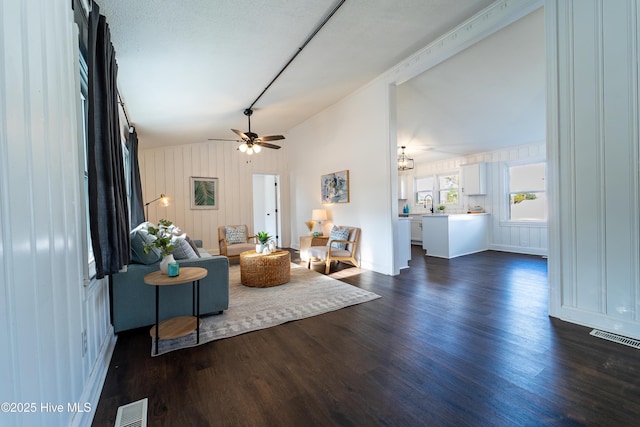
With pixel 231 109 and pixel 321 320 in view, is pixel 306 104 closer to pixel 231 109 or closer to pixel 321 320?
pixel 231 109

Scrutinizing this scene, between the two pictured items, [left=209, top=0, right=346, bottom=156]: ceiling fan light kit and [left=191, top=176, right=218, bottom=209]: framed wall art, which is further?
[left=191, top=176, right=218, bottom=209]: framed wall art

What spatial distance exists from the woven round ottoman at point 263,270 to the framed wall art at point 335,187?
6.70 feet

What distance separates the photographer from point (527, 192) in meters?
6.16

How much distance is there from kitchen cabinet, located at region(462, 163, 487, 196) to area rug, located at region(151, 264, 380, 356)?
480 centimetres

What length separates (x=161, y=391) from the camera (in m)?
1.71

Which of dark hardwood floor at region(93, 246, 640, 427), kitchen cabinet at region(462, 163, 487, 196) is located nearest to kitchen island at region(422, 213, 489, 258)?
kitchen cabinet at region(462, 163, 487, 196)

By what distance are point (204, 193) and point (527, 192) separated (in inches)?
308

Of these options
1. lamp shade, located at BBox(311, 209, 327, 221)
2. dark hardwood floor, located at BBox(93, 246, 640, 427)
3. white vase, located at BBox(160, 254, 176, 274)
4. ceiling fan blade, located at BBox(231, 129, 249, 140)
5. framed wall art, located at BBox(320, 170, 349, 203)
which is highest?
ceiling fan blade, located at BBox(231, 129, 249, 140)

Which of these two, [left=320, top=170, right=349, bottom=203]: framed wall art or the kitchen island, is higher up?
[left=320, top=170, right=349, bottom=203]: framed wall art

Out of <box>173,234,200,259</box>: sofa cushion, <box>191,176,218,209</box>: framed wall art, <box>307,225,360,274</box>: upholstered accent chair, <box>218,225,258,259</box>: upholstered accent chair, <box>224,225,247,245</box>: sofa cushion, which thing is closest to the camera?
<box>173,234,200,259</box>: sofa cushion

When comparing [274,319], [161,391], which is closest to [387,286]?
[274,319]

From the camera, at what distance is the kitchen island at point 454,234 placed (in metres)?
5.77

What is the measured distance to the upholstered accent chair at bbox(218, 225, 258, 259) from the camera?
17.3 ft

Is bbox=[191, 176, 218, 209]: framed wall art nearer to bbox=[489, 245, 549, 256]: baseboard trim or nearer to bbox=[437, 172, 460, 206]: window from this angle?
bbox=[437, 172, 460, 206]: window
